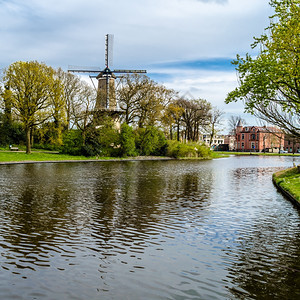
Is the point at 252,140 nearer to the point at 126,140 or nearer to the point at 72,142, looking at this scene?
the point at 126,140

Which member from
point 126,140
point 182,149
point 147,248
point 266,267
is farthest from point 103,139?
point 266,267

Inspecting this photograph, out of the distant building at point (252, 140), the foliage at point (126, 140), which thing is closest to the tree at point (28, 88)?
the foliage at point (126, 140)

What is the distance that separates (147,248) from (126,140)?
153ft

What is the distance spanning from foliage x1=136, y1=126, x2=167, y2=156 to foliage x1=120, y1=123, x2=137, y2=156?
344cm

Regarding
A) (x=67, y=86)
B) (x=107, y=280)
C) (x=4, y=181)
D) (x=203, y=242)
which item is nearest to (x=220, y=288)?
(x=107, y=280)

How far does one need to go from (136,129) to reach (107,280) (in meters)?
55.1

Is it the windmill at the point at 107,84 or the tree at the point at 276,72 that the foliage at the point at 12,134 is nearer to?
the windmill at the point at 107,84

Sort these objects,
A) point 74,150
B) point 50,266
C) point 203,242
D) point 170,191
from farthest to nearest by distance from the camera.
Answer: point 74,150, point 170,191, point 203,242, point 50,266

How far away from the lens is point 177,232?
986 centimetres

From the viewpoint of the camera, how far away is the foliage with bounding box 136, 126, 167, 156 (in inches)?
2327

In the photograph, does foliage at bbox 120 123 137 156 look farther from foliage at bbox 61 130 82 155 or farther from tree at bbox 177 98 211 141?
tree at bbox 177 98 211 141

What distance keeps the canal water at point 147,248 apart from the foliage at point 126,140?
39105mm

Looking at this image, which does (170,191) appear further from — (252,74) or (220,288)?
(220,288)

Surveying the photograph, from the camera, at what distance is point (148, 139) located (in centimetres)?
5925
